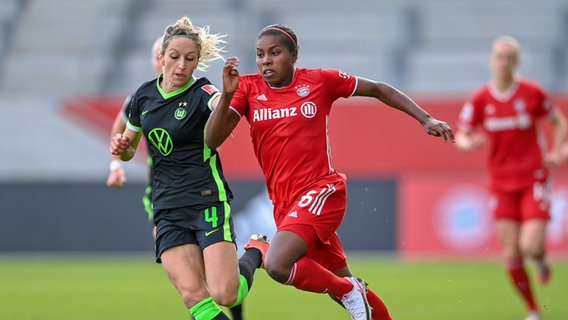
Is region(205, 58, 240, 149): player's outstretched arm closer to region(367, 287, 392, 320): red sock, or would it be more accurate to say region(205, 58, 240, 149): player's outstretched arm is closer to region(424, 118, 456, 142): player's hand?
region(424, 118, 456, 142): player's hand

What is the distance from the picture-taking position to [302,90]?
6.98m

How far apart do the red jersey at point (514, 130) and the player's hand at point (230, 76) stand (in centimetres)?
502

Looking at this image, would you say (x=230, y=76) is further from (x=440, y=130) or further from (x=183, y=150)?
(x=440, y=130)

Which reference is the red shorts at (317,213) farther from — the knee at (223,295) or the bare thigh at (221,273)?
the knee at (223,295)

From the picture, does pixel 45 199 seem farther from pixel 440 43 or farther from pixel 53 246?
pixel 440 43

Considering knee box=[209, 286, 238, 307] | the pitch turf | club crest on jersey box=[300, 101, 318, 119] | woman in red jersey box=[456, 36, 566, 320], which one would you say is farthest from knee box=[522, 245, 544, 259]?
knee box=[209, 286, 238, 307]

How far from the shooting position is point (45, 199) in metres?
18.8

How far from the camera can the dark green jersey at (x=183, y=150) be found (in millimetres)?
6887

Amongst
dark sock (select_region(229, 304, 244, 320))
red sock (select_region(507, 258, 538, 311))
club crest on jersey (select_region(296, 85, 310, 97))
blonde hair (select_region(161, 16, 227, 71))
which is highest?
blonde hair (select_region(161, 16, 227, 71))

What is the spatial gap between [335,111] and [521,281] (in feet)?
30.6

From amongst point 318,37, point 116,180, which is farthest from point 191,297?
point 318,37

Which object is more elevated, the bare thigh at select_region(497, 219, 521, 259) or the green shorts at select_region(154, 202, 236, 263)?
the green shorts at select_region(154, 202, 236, 263)

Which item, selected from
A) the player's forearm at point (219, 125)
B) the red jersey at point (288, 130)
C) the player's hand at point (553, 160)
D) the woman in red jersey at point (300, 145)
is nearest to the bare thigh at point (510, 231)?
the player's hand at point (553, 160)

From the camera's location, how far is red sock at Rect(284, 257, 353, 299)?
22.0 feet
